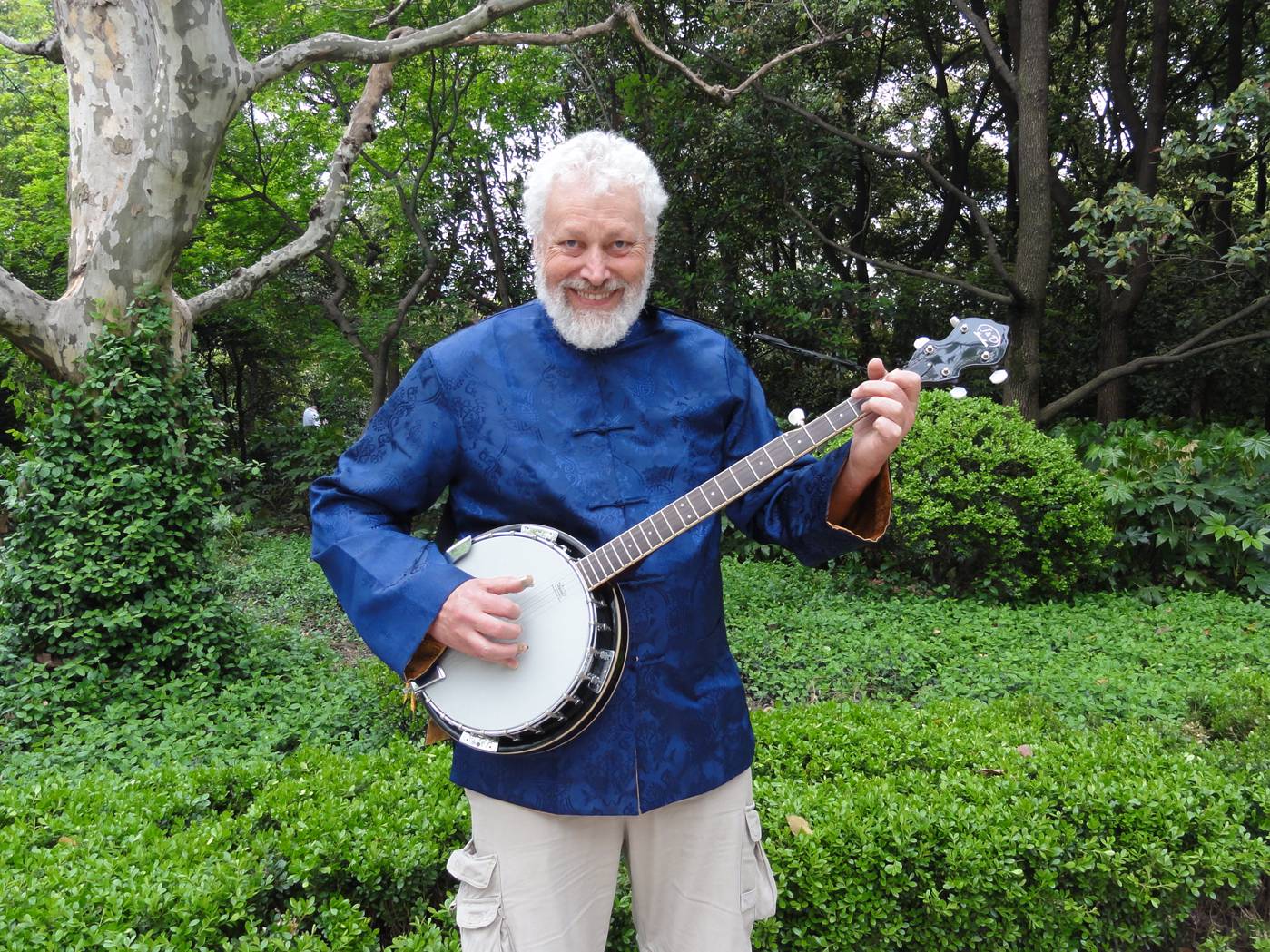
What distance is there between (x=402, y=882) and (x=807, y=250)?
1102 centimetres

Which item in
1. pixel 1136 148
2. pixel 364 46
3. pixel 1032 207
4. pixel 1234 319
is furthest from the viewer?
pixel 1136 148

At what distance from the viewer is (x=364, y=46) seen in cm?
526

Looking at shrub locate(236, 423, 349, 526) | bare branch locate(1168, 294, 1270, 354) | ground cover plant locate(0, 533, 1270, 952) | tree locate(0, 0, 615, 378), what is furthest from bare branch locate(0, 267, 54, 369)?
bare branch locate(1168, 294, 1270, 354)

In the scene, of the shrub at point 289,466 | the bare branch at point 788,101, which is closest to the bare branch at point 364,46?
the bare branch at point 788,101

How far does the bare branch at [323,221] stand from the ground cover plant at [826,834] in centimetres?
292

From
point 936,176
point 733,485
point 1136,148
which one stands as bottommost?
point 733,485

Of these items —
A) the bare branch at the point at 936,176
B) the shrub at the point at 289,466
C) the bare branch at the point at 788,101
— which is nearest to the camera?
the bare branch at the point at 788,101

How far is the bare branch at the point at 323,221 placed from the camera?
5.47 metres

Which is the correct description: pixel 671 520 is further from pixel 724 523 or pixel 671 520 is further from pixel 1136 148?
pixel 1136 148

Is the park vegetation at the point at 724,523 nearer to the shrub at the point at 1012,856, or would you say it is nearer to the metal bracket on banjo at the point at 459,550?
the shrub at the point at 1012,856

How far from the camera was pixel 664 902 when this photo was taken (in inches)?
66.6

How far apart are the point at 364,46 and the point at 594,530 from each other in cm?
487

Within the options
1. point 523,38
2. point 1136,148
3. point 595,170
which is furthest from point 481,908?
point 1136,148

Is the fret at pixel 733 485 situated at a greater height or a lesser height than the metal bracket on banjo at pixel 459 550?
greater
